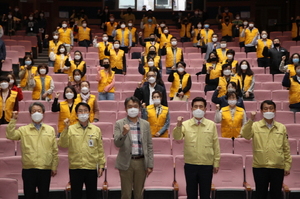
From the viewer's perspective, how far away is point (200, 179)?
21.2 feet

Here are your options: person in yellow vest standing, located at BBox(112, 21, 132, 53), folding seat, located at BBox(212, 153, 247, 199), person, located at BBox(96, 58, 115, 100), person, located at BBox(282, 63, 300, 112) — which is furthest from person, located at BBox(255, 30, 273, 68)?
folding seat, located at BBox(212, 153, 247, 199)

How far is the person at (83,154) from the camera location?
260 inches

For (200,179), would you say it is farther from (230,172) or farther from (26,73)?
(26,73)

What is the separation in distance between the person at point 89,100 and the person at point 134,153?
2.30 m

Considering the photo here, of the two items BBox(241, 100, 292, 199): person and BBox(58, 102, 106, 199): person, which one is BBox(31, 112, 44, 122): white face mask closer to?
BBox(58, 102, 106, 199): person

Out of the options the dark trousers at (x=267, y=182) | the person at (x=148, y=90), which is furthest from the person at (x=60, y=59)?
the dark trousers at (x=267, y=182)

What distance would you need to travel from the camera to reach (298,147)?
838 cm

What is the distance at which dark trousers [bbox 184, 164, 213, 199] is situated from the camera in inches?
253

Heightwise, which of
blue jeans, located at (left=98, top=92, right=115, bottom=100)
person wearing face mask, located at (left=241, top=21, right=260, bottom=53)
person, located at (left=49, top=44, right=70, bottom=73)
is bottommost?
blue jeans, located at (left=98, top=92, right=115, bottom=100)

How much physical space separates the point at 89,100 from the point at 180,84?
2260mm

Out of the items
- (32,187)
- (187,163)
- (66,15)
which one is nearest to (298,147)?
(187,163)

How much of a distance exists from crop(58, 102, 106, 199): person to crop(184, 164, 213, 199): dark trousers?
1010 mm

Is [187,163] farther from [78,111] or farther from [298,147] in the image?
[298,147]

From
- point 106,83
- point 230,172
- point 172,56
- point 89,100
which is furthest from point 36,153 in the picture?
point 172,56
